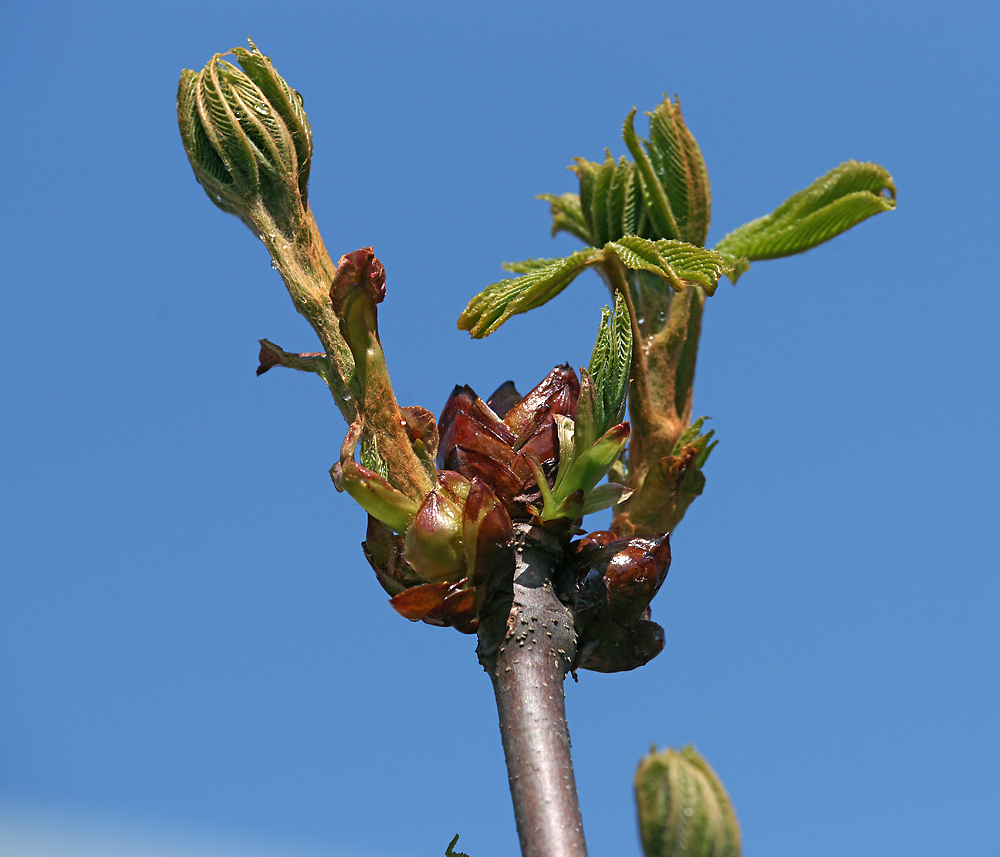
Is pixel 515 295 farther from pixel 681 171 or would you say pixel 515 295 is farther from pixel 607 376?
pixel 681 171

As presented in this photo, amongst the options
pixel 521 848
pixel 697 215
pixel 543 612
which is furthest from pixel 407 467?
pixel 697 215

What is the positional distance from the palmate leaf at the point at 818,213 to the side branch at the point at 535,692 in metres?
0.98

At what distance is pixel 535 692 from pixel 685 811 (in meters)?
0.52

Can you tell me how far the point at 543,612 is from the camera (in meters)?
1.89

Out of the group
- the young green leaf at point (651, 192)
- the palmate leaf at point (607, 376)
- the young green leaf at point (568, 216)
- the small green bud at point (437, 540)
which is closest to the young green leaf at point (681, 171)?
the young green leaf at point (651, 192)

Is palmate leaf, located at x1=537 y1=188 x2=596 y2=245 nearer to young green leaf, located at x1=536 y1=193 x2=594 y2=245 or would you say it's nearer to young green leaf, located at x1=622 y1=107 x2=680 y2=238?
young green leaf, located at x1=536 y1=193 x2=594 y2=245

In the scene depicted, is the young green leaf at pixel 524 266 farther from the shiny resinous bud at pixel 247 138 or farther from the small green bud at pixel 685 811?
the small green bud at pixel 685 811

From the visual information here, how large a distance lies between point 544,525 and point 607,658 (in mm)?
300

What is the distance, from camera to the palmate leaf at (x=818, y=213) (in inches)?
94.4

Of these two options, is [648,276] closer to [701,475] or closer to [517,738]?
[701,475]

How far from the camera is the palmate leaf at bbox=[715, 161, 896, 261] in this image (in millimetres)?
2398

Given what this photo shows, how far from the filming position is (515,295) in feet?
7.19

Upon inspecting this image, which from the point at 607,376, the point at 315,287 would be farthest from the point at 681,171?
the point at 315,287

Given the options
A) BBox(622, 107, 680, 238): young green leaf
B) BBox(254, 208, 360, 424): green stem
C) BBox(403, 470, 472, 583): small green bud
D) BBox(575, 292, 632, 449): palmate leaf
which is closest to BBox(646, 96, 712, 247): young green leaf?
BBox(622, 107, 680, 238): young green leaf
